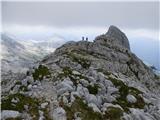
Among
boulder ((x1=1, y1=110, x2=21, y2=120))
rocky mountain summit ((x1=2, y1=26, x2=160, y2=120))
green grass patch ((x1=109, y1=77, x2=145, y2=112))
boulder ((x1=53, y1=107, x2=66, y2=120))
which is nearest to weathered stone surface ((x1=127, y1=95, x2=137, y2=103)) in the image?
rocky mountain summit ((x1=2, y1=26, x2=160, y2=120))

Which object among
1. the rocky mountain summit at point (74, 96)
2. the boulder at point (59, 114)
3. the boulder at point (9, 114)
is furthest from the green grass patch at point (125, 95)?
the boulder at point (9, 114)

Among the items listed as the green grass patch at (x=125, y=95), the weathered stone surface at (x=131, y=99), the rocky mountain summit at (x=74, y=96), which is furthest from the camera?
the weathered stone surface at (x=131, y=99)

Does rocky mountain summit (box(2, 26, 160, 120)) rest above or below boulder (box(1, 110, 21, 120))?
above

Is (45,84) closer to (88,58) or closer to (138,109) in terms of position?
(138,109)

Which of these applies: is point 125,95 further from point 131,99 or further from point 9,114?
point 9,114

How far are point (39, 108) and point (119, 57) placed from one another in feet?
145

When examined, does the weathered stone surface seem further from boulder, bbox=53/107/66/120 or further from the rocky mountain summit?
boulder, bbox=53/107/66/120

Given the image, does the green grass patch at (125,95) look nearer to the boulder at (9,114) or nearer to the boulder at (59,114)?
the boulder at (59,114)

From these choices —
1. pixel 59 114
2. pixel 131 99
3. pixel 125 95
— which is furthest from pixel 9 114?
pixel 131 99

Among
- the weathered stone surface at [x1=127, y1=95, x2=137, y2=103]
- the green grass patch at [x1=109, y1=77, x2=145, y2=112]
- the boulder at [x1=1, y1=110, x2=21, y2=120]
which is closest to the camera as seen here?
the boulder at [x1=1, y1=110, x2=21, y2=120]

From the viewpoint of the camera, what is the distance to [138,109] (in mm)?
52000

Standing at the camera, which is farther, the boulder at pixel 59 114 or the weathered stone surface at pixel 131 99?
the weathered stone surface at pixel 131 99

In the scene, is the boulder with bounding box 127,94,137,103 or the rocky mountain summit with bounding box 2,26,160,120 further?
the boulder with bounding box 127,94,137,103

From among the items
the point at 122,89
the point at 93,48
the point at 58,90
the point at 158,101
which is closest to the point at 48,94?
the point at 58,90
